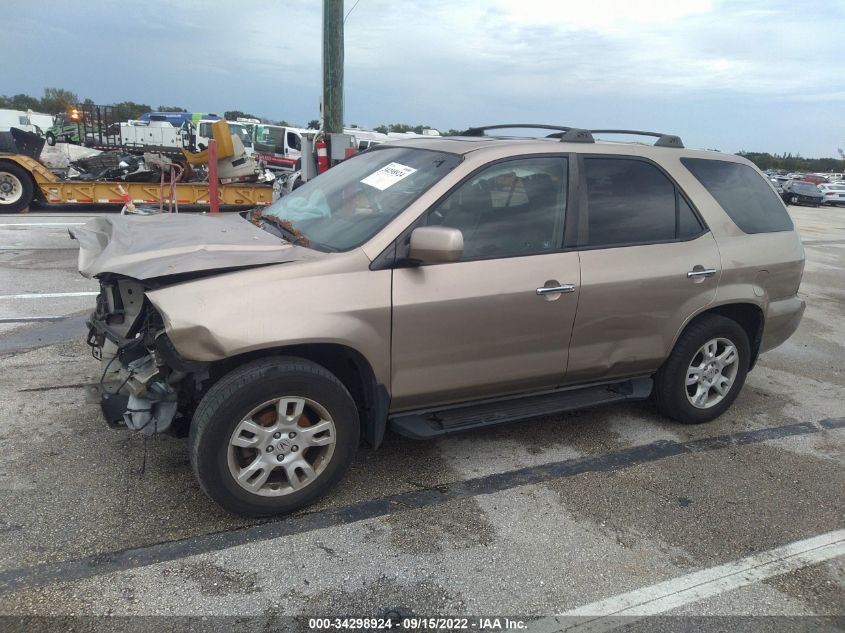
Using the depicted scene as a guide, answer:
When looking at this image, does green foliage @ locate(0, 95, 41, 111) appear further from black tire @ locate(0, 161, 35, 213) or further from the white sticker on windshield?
the white sticker on windshield

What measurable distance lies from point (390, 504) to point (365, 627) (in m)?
0.85

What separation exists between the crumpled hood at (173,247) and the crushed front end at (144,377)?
188mm

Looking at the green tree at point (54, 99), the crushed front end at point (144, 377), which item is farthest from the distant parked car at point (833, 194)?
the green tree at point (54, 99)

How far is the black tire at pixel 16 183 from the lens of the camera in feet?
42.9

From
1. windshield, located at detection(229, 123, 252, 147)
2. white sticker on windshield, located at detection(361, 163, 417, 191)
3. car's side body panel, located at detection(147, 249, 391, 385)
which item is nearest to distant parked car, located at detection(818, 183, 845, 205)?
windshield, located at detection(229, 123, 252, 147)

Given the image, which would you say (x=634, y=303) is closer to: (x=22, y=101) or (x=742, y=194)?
(x=742, y=194)

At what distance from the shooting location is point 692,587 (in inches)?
110

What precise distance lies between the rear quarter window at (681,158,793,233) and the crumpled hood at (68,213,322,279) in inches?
106

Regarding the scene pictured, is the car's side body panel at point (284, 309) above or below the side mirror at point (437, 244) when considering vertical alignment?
below

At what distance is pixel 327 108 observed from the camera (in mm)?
10023

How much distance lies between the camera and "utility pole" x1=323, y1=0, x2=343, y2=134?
31.3 feet

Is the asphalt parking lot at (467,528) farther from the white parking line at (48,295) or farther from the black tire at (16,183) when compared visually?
the black tire at (16,183)

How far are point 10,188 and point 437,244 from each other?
1351 cm

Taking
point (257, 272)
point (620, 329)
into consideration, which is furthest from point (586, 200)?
point (257, 272)
